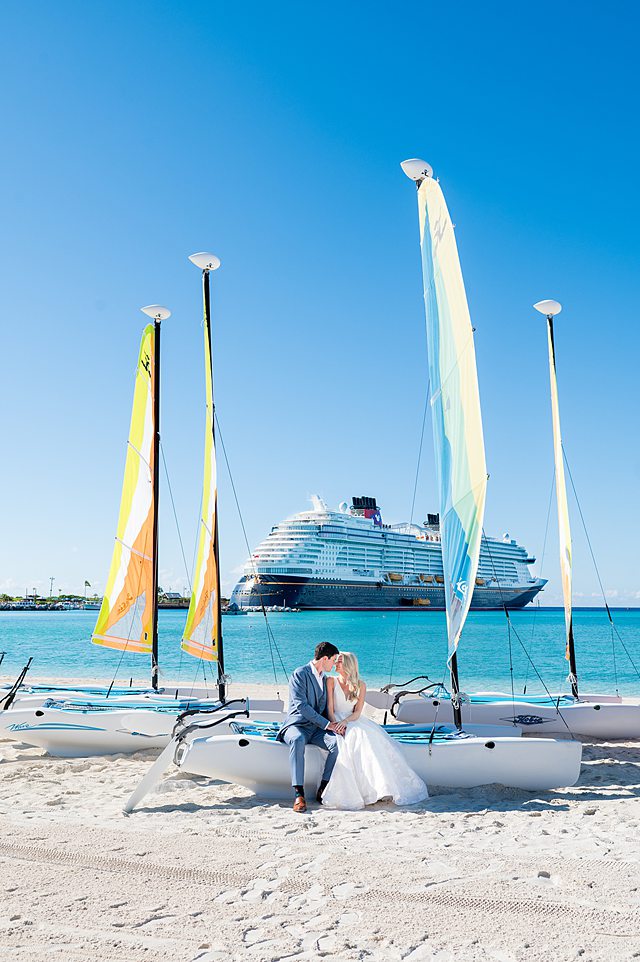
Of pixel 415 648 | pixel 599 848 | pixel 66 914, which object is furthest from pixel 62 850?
pixel 415 648

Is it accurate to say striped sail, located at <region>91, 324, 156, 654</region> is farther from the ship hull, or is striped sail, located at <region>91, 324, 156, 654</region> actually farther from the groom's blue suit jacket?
the ship hull

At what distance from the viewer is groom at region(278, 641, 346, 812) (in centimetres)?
507

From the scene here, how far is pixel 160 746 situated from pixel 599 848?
455 cm

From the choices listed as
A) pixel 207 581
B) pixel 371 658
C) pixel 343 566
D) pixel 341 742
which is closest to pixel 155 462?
pixel 207 581

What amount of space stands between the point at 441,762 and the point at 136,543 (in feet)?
18.0

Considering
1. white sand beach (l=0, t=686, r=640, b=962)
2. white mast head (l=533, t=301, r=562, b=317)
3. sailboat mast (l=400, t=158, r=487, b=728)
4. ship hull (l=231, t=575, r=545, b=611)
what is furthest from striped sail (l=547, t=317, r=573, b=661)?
ship hull (l=231, t=575, r=545, b=611)

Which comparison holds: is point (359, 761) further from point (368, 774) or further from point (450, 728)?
point (450, 728)

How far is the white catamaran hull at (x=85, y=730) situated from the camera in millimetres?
6895

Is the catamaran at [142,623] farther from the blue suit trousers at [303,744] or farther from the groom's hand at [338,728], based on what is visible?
the groom's hand at [338,728]

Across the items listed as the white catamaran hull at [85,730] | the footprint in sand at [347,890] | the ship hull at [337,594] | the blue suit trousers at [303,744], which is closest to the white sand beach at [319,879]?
the footprint in sand at [347,890]

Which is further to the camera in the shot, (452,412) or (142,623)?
(142,623)

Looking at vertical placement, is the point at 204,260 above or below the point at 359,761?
above

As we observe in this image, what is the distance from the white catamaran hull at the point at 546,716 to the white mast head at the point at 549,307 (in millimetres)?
5284

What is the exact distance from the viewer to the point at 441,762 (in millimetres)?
5375
